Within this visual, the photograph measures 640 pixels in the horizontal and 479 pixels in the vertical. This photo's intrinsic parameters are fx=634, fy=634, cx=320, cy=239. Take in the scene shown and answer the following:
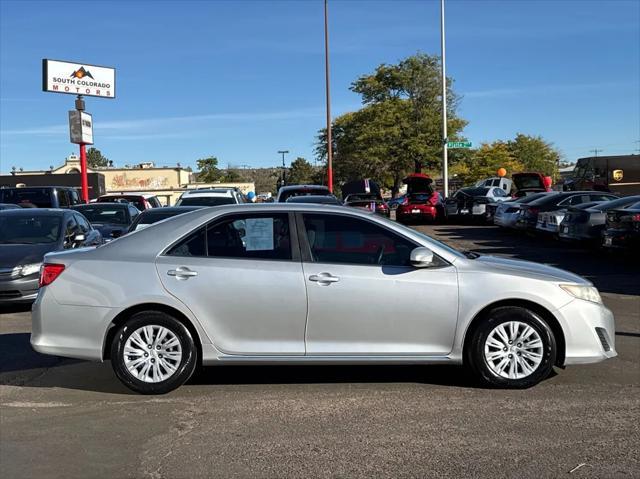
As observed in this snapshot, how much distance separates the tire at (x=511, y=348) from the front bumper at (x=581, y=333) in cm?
14

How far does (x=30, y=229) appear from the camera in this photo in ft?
34.5

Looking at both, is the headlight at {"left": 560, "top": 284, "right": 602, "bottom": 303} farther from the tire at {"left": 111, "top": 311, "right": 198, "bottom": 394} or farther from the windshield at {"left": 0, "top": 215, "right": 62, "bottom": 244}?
the windshield at {"left": 0, "top": 215, "right": 62, "bottom": 244}

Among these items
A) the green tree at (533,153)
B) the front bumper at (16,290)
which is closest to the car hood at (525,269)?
the front bumper at (16,290)

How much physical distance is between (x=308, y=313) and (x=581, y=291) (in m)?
2.35

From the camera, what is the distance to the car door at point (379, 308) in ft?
17.1

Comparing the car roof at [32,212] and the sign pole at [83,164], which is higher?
the sign pole at [83,164]

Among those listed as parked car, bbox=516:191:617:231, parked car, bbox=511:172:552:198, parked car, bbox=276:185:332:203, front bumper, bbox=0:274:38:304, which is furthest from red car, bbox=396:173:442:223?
front bumper, bbox=0:274:38:304

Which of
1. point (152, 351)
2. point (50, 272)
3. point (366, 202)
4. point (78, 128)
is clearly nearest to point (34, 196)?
point (366, 202)

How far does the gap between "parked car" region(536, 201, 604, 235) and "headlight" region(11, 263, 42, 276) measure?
1266 cm

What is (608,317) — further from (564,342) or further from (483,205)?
(483,205)

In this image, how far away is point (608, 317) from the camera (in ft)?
18.1

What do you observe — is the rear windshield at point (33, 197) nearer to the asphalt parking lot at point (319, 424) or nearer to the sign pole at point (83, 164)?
the sign pole at point (83, 164)

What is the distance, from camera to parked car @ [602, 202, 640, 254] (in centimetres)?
1242

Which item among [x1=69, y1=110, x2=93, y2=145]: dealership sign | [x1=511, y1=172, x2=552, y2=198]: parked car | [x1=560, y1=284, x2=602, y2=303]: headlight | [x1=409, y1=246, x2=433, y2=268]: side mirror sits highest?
[x1=69, y1=110, x2=93, y2=145]: dealership sign
